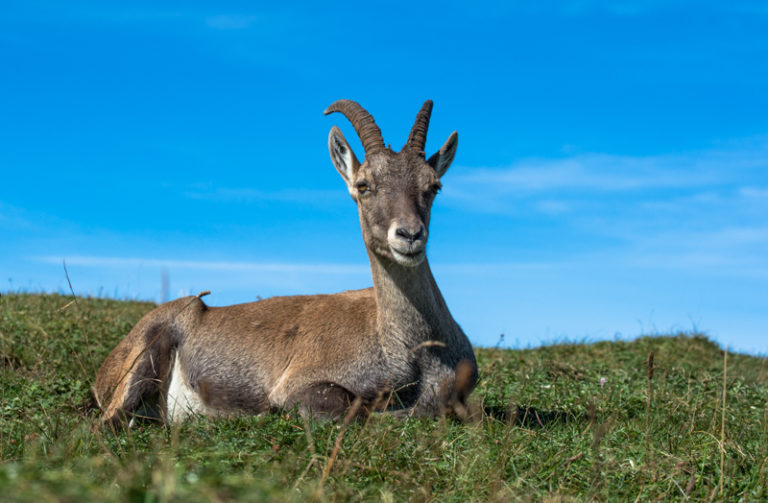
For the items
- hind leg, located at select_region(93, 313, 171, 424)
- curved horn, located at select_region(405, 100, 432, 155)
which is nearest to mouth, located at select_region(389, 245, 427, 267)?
curved horn, located at select_region(405, 100, 432, 155)

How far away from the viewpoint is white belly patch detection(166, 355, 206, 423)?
9.02 metres

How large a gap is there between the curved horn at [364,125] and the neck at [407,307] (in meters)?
1.45

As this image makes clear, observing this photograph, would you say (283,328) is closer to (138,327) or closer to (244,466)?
(138,327)

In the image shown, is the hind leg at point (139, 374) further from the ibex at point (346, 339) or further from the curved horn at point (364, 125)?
the curved horn at point (364, 125)

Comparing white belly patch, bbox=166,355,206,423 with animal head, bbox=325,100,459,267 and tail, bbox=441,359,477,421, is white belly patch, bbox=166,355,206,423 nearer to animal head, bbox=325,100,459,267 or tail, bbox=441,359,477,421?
animal head, bbox=325,100,459,267

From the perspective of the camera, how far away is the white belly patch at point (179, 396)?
902 cm

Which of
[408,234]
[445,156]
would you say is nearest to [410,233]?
[408,234]

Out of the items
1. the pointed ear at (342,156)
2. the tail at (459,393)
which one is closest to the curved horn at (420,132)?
the pointed ear at (342,156)

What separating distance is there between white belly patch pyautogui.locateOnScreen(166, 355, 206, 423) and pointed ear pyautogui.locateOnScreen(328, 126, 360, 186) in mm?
3446

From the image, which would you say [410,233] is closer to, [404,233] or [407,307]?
[404,233]

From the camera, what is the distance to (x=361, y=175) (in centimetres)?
823

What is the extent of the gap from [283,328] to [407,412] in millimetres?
2353

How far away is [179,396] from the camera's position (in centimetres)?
923

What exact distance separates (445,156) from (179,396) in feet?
15.7
